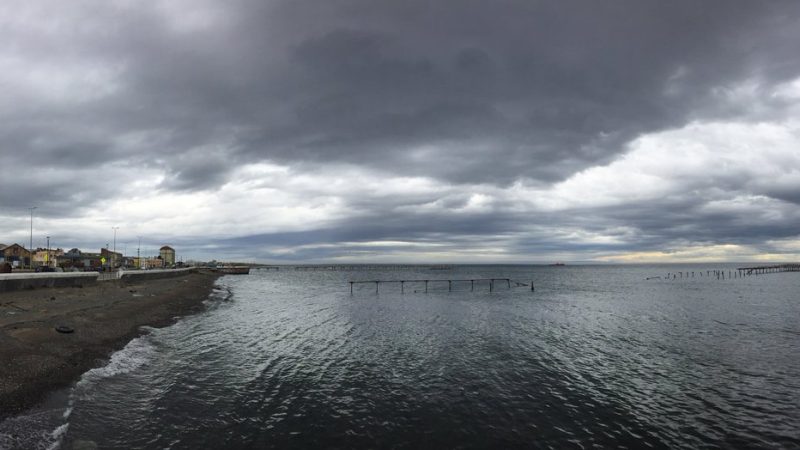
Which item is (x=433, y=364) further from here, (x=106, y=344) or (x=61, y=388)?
(x=106, y=344)

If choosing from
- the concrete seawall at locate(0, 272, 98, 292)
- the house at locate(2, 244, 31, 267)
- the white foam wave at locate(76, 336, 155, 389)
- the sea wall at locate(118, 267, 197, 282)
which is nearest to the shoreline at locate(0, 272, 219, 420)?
the white foam wave at locate(76, 336, 155, 389)

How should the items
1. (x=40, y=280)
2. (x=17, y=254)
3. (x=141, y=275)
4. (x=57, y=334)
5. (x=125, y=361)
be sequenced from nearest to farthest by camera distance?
(x=125, y=361) → (x=57, y=334) → (x=40, y=280) → (x=141, y=275) → (x=17, y=254)

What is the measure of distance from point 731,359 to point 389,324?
30619 mm

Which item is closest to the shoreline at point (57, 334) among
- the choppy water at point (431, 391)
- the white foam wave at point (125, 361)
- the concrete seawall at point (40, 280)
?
the white foam wave at point (125, 361)

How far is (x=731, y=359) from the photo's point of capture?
96.0ft

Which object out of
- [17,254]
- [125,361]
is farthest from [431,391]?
[17,254]

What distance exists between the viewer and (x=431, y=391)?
2208 cm

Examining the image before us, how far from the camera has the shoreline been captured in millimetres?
19108

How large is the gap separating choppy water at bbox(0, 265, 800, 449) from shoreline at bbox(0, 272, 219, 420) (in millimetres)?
1224

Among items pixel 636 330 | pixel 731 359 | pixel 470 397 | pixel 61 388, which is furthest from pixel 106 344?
pixel 636 330

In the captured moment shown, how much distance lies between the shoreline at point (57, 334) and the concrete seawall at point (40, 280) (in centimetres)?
182

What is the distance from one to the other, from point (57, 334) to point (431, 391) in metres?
25.9

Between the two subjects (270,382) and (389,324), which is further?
(389,324)

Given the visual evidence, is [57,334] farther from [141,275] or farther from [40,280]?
[141,275]
